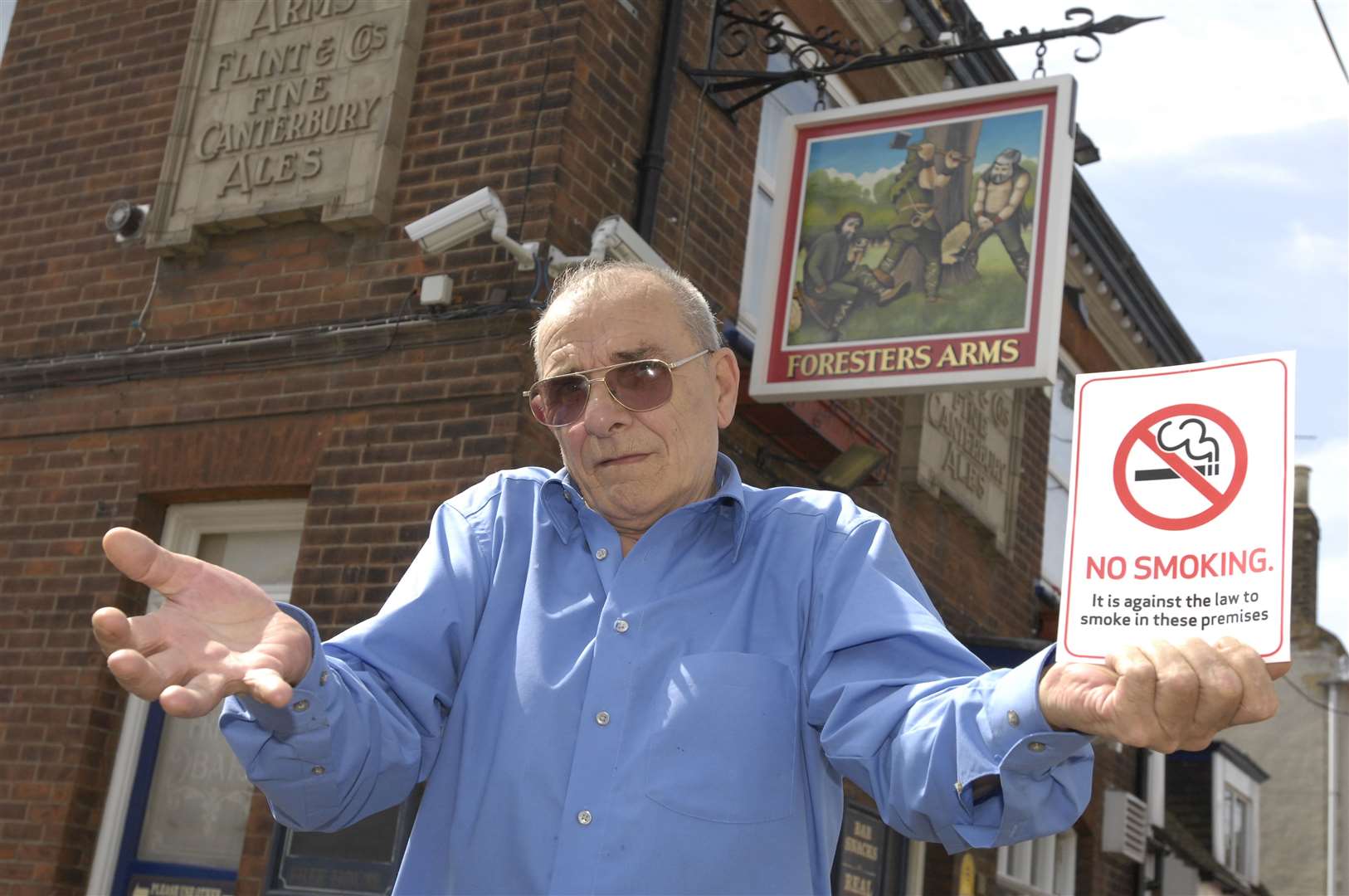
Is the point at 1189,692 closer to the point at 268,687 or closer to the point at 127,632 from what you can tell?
the point at 268,687

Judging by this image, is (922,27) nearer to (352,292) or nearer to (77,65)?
(352,292)

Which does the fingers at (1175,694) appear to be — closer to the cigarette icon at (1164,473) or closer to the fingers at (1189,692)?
the fingers at (1189,692)

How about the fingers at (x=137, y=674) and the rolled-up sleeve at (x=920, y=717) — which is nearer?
the fingers at (x=137, y=674)

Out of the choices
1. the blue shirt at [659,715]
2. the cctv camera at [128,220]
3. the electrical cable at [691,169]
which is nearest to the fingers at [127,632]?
the blue shirt at [659,715]

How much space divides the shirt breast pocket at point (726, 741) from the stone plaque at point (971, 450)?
288 inches

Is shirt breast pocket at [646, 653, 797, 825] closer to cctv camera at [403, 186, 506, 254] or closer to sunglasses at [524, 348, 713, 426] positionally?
sunglasses at [524, 348, 713, 426]

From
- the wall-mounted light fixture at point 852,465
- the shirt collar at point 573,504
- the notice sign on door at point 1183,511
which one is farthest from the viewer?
the wall-mounted light fixture at point 852,465

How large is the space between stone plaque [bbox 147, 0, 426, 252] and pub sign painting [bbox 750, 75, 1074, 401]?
203 cm

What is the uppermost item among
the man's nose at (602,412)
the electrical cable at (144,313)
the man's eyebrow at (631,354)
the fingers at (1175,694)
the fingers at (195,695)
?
the electrical cable at (144,313)

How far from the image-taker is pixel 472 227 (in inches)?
249

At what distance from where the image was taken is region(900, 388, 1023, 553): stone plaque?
32.2 ft

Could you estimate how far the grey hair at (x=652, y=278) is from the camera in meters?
2.61

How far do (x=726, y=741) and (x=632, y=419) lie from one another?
0.64 m

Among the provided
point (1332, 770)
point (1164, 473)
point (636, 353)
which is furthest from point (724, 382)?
point (1332, 770)
